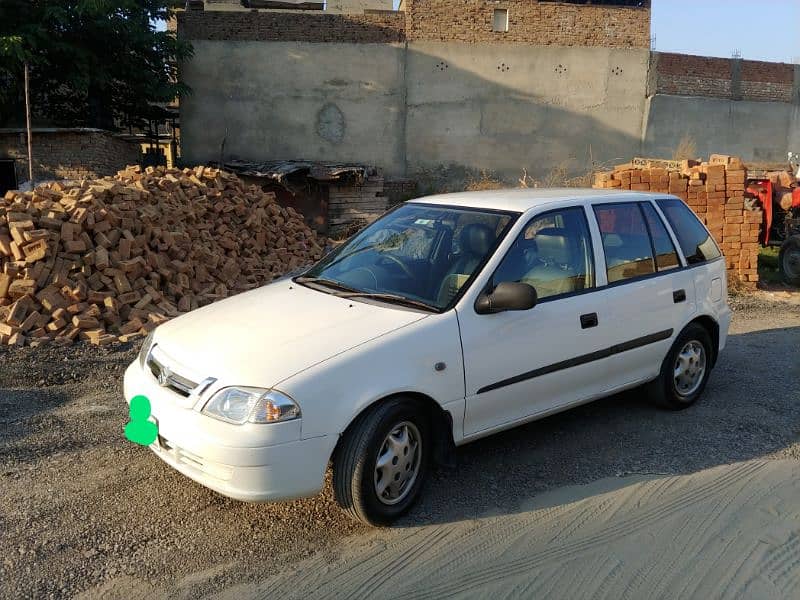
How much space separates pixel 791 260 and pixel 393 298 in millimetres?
10230

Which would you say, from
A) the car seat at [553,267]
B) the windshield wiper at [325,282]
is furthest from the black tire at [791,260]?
the windshield wiper at [325,282]

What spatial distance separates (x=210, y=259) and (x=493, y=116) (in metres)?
13.9

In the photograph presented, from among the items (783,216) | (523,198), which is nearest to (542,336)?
(523,198)

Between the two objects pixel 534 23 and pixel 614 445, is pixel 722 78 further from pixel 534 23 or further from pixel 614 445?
pixel 614 445

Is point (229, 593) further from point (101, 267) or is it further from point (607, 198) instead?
point (101, 267)

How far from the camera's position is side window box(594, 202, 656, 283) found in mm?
4801

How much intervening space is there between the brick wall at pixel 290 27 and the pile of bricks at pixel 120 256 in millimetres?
10201

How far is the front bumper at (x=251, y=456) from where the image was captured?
320 centimetres

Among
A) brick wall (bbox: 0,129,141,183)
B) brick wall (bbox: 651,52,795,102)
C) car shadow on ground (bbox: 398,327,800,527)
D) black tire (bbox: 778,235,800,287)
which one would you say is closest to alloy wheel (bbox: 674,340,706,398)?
car shadow on ground (bbox: 398,327,800,527)

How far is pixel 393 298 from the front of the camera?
13.3ft

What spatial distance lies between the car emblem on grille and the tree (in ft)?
46.9

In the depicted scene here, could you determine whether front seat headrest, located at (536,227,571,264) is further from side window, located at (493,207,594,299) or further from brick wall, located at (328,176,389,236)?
brick wall, located at (328,176,389,236)

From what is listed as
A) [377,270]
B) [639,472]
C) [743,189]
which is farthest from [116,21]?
[639,472]

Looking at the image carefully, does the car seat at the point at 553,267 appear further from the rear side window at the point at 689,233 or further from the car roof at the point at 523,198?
the rear side window at the point at 689,233
